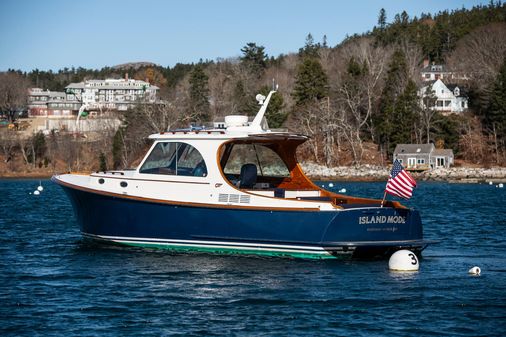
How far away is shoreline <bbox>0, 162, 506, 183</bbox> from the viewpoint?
264ft

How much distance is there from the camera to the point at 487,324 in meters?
14.9

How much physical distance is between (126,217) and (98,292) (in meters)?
4.91

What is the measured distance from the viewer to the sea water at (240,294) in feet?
48.6

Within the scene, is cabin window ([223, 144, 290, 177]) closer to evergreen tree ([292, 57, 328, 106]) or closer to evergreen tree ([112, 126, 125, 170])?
evergreen tree ([292, 57, 328, 106])

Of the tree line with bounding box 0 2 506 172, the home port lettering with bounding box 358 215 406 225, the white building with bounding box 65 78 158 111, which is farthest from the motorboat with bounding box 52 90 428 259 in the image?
the white building with bounding box 65 78 158 111

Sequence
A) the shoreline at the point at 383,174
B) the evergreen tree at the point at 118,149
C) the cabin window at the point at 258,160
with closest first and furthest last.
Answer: the cabin window at the point at 258,160 < the shoreline at the point at 383,174 < the evergreen tree at the point at 118,149

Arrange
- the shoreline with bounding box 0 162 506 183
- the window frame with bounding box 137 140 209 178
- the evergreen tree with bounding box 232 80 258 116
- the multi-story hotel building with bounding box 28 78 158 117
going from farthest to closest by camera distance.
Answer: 1. the multi-story hotel building with bounding box 28 78 158 117
2. the evergreen tree with bounding box 232 80 258 116
3. the shoreline with bounding box 0 162 506 183
4. the window frame with bounding box 137 140 209 178

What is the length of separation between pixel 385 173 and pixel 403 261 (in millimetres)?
63851

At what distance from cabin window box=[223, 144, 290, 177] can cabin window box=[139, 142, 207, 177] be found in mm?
1304

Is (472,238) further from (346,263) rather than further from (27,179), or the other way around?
(27,179)

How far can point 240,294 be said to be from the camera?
17.3m

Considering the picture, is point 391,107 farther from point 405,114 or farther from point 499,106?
point 499,106

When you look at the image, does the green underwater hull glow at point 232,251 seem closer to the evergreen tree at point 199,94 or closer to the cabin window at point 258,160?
the cabin window at point 258,160

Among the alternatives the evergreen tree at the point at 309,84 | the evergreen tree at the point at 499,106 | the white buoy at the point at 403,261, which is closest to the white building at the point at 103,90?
the evergreen tree at the point at 309,84
